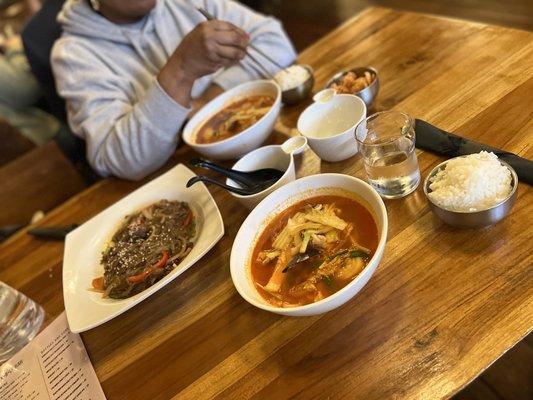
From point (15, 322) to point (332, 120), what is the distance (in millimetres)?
1093

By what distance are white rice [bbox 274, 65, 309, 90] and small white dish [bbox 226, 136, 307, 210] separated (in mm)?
403

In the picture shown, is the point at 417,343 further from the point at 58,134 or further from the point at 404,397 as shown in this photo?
the point at 58,134

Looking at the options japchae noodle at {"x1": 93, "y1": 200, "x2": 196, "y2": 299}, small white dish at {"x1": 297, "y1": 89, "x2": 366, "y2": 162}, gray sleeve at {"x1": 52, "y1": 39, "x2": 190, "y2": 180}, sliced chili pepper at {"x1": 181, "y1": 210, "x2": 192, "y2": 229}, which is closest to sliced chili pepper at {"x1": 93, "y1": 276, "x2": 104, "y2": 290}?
japchae noodle at {"x1": 93, "y1": 200, "x2": 196, "y2": 299}

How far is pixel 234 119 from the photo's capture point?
5.29 feet

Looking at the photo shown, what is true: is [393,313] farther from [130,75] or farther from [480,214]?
[130,75]

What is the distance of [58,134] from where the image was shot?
2807 mm

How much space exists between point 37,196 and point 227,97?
97 centimetres

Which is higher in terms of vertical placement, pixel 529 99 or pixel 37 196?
pixel 529 99

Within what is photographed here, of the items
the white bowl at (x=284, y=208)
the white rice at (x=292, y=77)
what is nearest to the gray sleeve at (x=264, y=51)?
the white rice at (x=292, y=77)

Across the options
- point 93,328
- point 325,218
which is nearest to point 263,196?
point 325,218

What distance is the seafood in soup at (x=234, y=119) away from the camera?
158 centimetres

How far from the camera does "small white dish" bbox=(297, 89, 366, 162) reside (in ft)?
4.17

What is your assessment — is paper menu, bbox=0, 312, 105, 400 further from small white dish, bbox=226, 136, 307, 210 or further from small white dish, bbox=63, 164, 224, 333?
small white dish, bbox=226, 136, 307, 210

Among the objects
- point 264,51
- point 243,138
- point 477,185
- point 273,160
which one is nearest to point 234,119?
point 243,138
